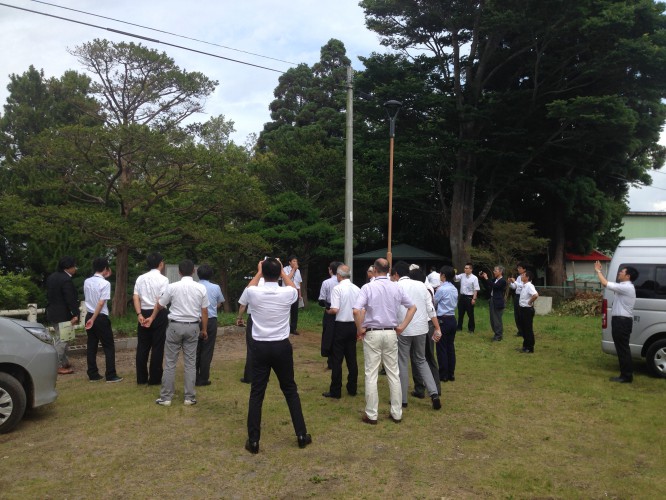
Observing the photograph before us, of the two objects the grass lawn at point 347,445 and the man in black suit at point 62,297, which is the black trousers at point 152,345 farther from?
the man in black suit at point 62,297

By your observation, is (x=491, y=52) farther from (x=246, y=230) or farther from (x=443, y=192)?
(x=246, y=230)

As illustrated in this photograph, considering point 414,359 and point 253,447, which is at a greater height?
point 414,359

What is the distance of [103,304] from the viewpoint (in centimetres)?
754

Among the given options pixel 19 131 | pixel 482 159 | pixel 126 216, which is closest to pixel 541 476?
pixel 126 216

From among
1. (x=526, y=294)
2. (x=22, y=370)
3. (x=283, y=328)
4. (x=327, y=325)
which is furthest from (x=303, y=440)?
(x=526, y=294)

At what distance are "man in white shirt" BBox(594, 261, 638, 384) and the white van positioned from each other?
1.63 feet

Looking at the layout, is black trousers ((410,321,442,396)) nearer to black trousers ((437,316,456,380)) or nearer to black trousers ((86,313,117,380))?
black trousers ((437,316,456,380))

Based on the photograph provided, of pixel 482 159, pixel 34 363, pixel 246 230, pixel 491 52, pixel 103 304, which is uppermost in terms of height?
pixel 491 52

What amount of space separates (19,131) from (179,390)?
2307 centimetres

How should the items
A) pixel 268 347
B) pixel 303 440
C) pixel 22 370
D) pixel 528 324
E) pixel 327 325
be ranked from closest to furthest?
pixel 268 347 < pixel 303 440 < pixel 22 370 < pixel 327 325 < pixel 528 324

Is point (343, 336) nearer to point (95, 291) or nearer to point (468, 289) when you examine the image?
point (95, 291)

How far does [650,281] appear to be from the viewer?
8422mm

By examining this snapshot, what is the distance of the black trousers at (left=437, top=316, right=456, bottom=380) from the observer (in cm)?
782

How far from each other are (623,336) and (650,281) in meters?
1.22
